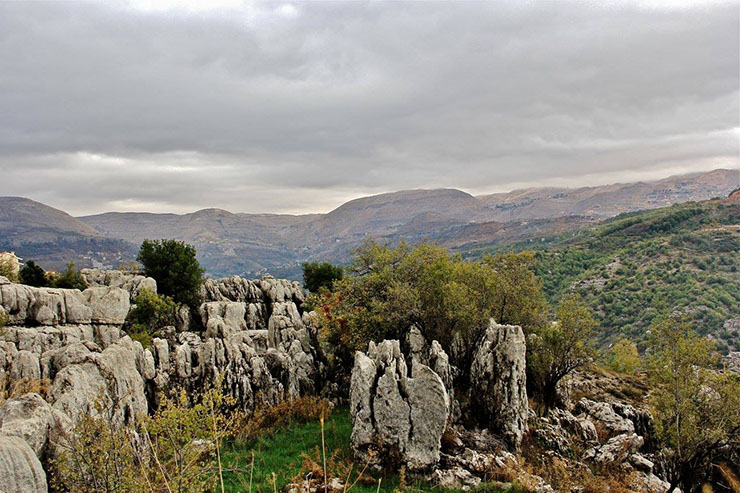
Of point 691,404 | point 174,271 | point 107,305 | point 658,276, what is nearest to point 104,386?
point 107,305

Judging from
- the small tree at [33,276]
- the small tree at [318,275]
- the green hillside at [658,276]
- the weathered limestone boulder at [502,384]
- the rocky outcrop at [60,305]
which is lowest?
the green hillside at [658,276]

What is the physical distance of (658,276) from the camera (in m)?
104

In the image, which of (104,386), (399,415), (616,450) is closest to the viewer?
(104,386)

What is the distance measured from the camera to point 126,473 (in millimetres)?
10914

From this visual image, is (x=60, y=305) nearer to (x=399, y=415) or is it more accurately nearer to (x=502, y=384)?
(x=399, y=415)

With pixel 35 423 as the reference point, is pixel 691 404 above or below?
below

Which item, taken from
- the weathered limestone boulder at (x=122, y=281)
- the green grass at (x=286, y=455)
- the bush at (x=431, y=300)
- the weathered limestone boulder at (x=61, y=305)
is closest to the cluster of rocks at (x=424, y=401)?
the green grass at (x=286, y=455)

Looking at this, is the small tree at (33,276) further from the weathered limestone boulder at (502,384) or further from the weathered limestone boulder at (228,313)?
the weathered limestone boulder at (502,384)

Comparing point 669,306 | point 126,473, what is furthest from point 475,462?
point 669,306

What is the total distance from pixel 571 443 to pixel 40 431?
23.4m

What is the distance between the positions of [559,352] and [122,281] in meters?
46.2

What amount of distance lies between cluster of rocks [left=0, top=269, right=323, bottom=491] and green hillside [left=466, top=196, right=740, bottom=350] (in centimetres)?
7436

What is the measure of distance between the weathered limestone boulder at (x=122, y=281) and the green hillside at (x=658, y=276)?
8147 centimetres

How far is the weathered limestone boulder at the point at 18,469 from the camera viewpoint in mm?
9695
